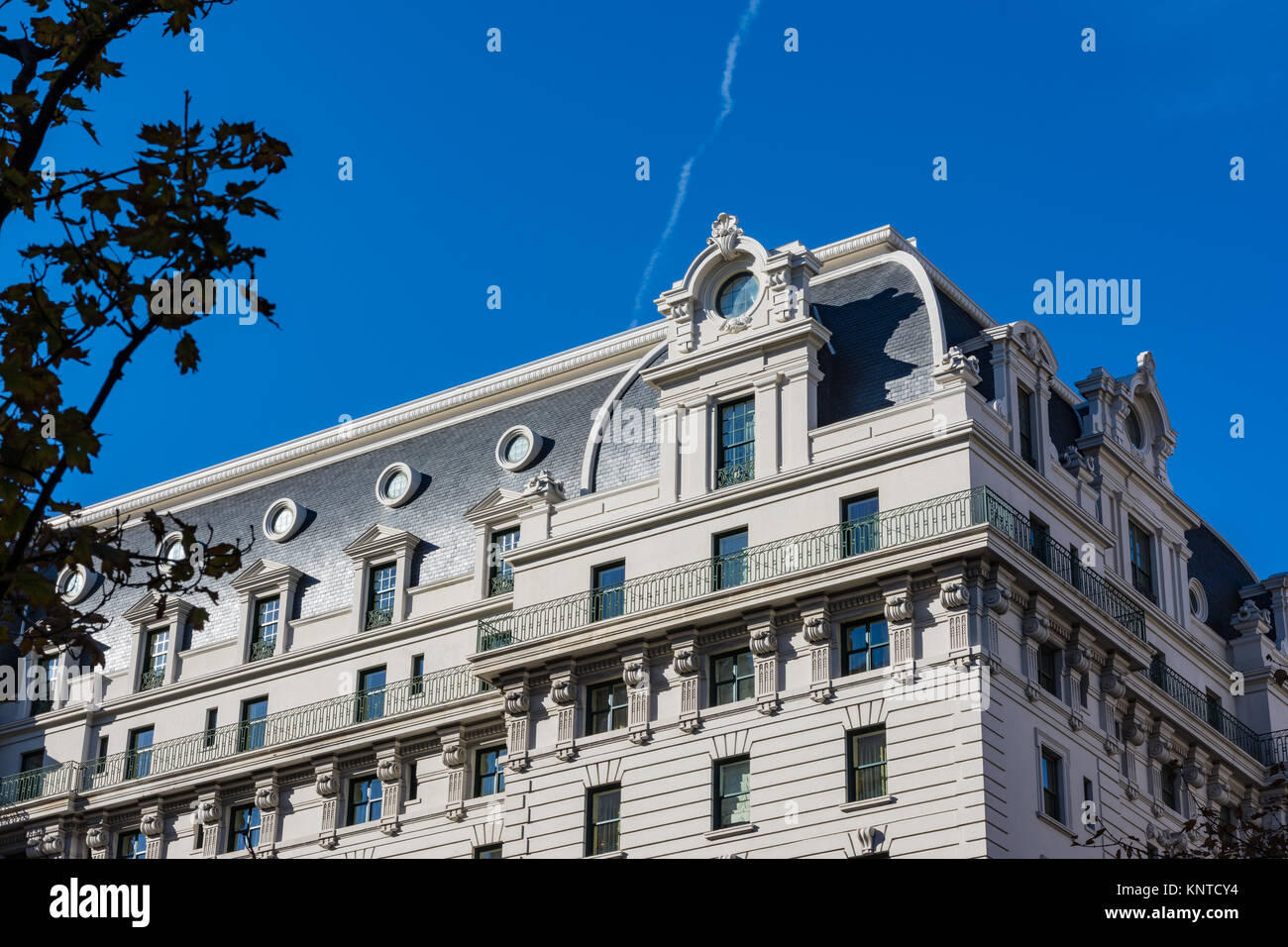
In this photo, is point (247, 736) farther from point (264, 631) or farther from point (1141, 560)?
point (1141, 560)

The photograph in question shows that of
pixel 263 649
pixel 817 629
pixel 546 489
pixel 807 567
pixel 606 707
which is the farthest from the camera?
pixel 263 649

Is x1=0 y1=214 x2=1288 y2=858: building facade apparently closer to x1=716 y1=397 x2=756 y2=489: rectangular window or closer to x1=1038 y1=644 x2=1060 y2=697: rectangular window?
x1=716 y1=397 x2=756 y2=489: rectangular window

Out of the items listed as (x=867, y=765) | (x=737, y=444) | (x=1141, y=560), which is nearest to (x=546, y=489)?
(x=737, y=444)

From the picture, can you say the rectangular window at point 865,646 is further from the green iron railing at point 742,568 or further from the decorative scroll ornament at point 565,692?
the decorative scroll ornament at point 565,692

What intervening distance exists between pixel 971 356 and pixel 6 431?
39.0 metres

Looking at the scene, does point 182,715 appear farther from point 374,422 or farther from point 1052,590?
point 1052,590

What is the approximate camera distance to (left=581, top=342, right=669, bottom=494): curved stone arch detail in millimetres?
55844

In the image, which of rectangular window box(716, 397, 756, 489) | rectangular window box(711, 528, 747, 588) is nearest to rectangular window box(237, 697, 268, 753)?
rectangular window box(711, 528, 747, 588)

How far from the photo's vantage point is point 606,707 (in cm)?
5153

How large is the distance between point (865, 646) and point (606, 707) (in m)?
7.31

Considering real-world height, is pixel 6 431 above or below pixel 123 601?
below

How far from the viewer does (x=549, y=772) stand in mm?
51531

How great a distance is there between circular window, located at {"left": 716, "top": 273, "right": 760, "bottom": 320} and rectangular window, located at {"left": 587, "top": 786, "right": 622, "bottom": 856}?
12866 mm
